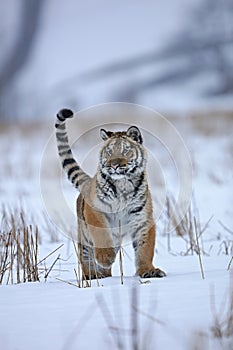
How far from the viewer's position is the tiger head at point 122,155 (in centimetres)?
452

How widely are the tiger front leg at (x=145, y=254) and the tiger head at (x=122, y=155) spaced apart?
0.42m

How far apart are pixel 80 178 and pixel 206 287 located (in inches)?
81.3

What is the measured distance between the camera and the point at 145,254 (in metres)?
4.34

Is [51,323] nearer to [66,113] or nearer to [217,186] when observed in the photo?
[66,113]

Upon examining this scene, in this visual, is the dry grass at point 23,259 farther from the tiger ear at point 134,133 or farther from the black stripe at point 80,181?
the tiger ear at point 134,133

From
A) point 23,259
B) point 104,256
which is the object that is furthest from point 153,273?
point 23,259

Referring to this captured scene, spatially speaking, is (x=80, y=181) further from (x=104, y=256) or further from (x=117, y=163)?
(x=104, y=256)

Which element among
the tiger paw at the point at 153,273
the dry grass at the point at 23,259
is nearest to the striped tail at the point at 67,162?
the dry grass at the point at 23,259

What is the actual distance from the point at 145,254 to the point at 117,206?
0.38 metres

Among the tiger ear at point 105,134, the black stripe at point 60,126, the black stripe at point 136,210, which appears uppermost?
the black stripe at point 60,126

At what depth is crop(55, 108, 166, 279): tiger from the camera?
14.4 ft

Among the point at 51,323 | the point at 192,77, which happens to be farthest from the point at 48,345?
the point at 192,77

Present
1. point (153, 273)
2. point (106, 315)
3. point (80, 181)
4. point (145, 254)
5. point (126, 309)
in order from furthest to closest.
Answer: point (80, 181) < point (145, 254) < point (153, 273) < point (126, 309) < point (106, 315)

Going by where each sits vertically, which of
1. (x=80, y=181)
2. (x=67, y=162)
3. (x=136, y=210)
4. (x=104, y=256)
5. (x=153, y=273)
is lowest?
(x=153, y=273)
